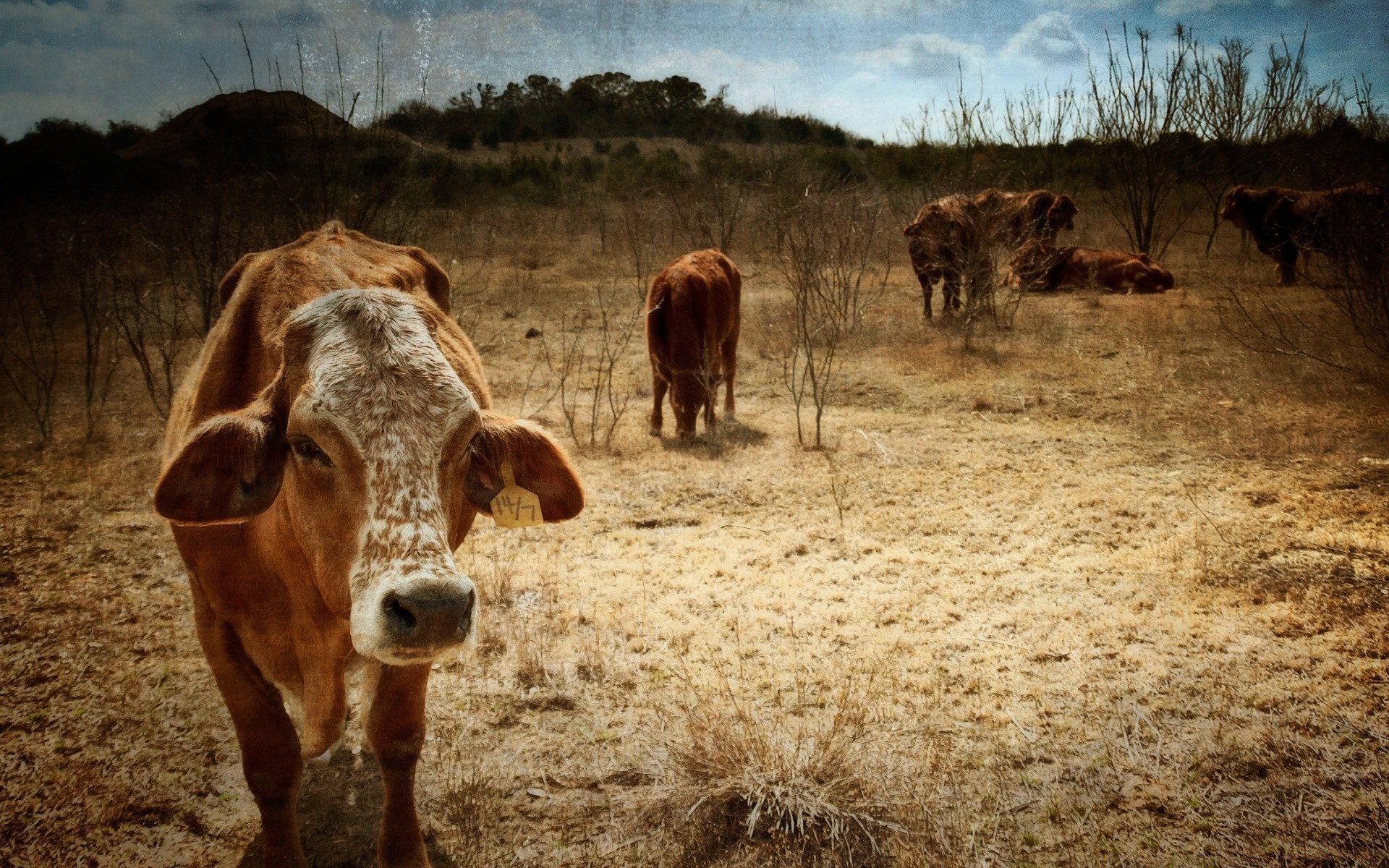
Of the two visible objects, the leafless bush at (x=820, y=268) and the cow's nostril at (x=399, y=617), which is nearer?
the cow's nostril at (x=399, y=617)

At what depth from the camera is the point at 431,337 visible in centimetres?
221

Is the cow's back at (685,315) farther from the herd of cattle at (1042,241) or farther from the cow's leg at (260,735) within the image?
the cow's leg at (260,735)

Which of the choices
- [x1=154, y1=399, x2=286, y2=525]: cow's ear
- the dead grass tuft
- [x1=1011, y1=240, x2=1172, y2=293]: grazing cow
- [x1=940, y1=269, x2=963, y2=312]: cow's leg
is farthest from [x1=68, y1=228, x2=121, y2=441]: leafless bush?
[x1=1011, y1=240, x2=1172, y2=293]: grazing cow

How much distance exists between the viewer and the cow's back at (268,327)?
8.44 feet

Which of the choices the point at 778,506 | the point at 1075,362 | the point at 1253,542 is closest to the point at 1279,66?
the point at 1075,362

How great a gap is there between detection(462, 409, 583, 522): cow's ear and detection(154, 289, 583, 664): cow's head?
3.0 inches

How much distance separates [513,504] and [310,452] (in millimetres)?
606

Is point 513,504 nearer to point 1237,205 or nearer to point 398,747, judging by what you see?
point 398,747

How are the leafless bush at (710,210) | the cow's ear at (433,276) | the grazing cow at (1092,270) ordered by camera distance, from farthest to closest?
the leafless bush at (710,210) → the grazing cow at (1092,270) → the cow's ear at (433,276)

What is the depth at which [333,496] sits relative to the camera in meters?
1.97

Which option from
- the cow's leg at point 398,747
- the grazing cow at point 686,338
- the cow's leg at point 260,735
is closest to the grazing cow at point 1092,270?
the grazing cow at point 686,338

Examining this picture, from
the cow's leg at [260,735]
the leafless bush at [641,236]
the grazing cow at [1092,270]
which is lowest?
the cow's leg at [260,735]

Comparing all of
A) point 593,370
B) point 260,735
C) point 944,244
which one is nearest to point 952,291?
point 944,244

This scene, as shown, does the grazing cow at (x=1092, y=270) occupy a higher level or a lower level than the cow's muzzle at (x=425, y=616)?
higher
